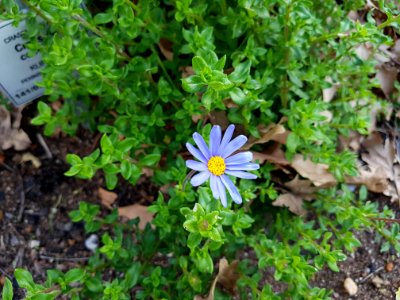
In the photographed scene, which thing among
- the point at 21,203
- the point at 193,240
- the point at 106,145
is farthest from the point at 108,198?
the point at 193,240

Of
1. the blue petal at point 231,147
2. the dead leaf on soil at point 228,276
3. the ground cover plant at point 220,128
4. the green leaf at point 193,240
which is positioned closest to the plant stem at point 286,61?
the ground cover plant at point 220,128

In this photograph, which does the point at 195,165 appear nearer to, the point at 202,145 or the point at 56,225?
the point at 202,145

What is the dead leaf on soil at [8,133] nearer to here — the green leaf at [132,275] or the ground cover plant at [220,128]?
the ground cover plant at [220,128]

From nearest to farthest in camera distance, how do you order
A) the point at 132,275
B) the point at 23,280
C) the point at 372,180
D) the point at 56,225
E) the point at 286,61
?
1. the point at 23,280
2. the point at 132,275
3. the point at 286,61
4. the point at 372,180
5. the point at 56,225

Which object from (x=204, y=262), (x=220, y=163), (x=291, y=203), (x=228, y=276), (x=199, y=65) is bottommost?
(x=228, y=276)

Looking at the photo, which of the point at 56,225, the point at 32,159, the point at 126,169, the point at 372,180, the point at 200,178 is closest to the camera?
the point at 200,178

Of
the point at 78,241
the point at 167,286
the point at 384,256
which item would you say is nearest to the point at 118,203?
the point at 78,241
